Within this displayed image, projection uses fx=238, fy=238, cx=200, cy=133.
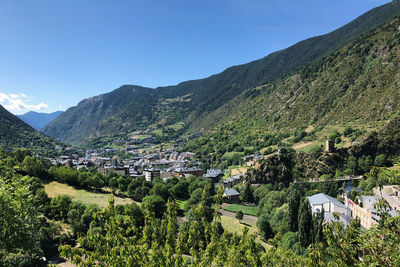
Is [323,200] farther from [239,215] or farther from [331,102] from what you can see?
[331,102]

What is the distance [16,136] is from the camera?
149m

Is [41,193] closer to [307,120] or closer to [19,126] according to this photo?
[307,120]

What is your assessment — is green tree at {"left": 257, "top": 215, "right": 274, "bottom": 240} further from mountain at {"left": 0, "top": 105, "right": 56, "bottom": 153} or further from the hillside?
mountain at {"left": 0, "top": 105, "right": 56, "bottom": 153}

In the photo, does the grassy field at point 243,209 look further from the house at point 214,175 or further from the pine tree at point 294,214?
the house at point 214,175

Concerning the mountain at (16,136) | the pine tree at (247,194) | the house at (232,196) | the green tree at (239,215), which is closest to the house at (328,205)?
the green tree at (239,215)

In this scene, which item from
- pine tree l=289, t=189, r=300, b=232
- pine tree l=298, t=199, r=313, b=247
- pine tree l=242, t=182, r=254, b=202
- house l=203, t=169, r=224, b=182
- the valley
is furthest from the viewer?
house l=203, t=169, r=224, b=182

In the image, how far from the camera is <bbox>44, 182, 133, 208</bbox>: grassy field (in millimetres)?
49250

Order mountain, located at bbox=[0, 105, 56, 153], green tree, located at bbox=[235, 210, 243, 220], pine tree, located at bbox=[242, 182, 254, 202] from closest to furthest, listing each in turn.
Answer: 1. green tree, located at bbox=[235, 210, 243, 220]
2. pine tree, located at bbox=[242, 182, 254, 202]
3. mountain, located at bbox=[0, 105, 56, 153]

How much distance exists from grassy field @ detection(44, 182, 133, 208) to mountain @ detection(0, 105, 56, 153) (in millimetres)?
101101

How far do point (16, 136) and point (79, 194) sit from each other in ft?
432

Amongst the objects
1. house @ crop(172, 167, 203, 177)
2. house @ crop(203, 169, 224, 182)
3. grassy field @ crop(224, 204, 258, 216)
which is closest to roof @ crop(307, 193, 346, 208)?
grassy field @ crop(224, 204, 258, 216)

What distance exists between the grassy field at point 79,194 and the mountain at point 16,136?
10110cm

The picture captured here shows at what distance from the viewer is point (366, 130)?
76688 mm

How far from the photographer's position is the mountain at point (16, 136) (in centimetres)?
13988
